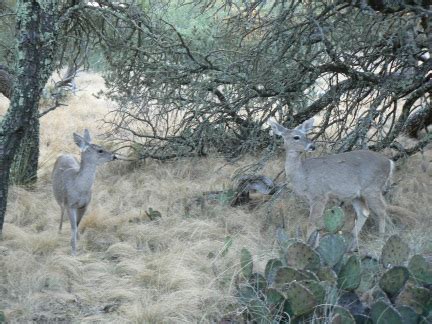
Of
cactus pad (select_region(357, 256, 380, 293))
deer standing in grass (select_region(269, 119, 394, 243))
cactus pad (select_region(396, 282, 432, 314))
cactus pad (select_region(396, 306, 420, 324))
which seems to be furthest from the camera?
deer standing in grass (select_region(269, 119, 394, 243))

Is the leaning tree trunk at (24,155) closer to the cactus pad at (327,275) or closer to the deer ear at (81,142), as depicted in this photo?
the deer ear at (81,142)

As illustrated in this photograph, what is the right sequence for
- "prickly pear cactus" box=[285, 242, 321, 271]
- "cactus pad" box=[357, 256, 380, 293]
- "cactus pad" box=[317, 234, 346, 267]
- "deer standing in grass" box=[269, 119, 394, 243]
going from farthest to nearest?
"deer standing in grass" box=[269, 119, 394, 243]
"cactus pad" box=[357, 256, 380, 293]
"cactus pad" box=[317, 234, 346, 267]
"prickly pear cactus" box=[285, 242, 321, 271]

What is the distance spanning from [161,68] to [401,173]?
11.7 ft

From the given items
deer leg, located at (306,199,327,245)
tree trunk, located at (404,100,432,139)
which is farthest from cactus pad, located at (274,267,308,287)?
tree trunk, located at (404,100,432,139)

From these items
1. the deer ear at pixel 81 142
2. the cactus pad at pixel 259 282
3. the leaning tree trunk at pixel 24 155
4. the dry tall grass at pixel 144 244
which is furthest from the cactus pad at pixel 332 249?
the leaning tree trunk at pixel 24 155

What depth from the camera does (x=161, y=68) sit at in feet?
23.9

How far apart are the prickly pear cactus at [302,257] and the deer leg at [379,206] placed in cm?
237

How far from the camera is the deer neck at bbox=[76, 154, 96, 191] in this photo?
6.33m

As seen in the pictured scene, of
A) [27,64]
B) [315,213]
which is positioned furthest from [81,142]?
[315,213]

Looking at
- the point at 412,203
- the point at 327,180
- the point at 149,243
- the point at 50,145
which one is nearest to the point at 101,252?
the point at 149,243

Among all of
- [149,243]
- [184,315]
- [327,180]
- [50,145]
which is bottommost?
[184,315]

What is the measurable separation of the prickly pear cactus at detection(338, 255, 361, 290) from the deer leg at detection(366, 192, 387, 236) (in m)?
2.25

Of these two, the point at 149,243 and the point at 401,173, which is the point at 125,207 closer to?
the point at 149,243

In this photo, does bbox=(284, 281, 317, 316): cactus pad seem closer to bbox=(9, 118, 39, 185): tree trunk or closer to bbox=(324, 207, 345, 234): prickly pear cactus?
bbox=(324, 207, 345, 234): prickly pear cactus
